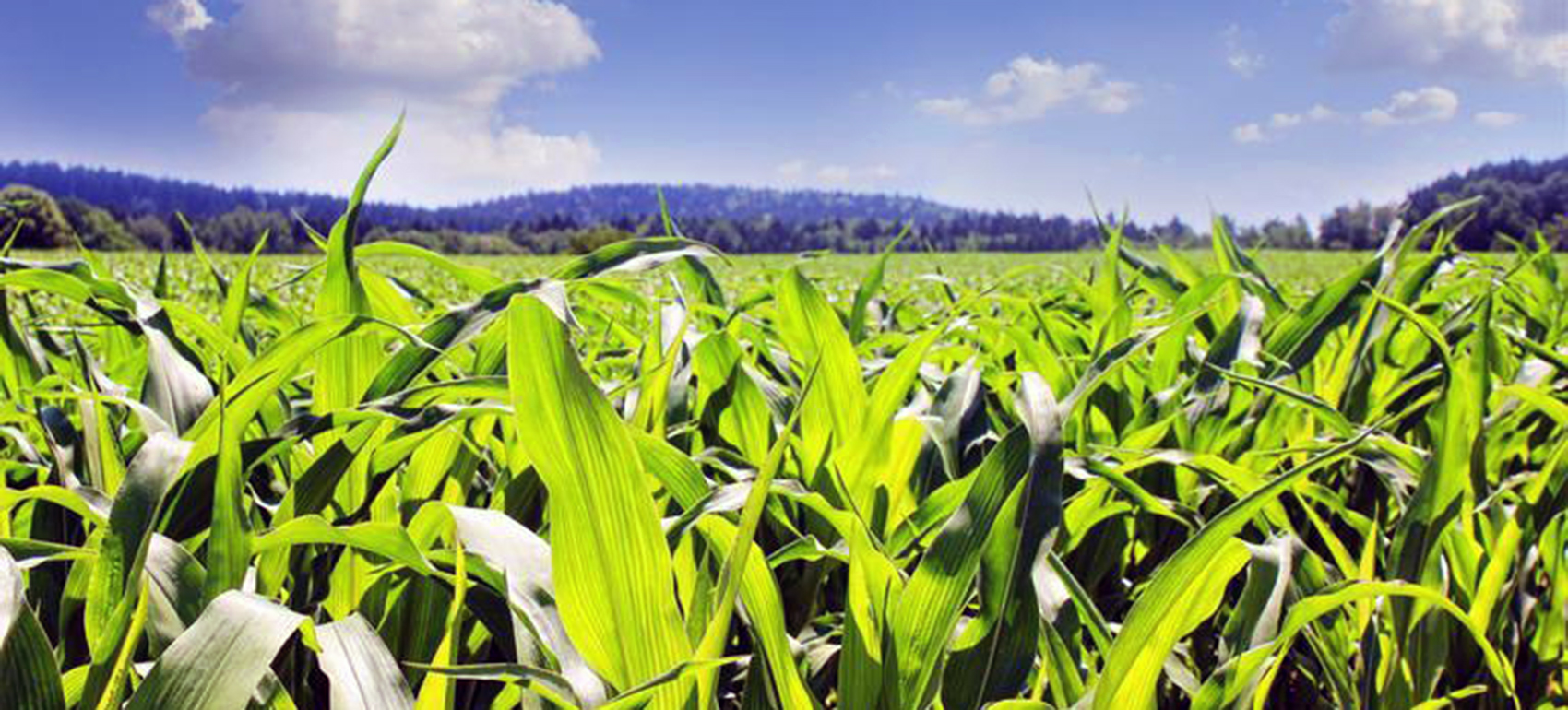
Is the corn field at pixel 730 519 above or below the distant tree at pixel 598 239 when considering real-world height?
below

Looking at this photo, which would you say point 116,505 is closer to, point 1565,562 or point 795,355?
point 795,355

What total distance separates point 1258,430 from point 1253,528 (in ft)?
0.41

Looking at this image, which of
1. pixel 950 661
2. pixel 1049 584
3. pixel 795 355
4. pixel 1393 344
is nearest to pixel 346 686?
pixel 950 661

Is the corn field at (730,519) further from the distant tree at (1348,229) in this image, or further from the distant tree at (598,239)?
the distant tree at (1348,229)

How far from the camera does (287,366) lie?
2.29 ft

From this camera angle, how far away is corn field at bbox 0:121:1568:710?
508 mm

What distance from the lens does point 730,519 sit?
0.84 metres

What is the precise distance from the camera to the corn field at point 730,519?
0.51 m

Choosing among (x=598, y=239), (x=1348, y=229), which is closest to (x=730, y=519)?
(x=598, y=239)

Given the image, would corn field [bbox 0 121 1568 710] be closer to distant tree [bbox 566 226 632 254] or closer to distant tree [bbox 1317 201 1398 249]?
distant tree [bbox 566 226 632 254]

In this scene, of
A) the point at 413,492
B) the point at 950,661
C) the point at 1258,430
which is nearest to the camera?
the point at 950,661

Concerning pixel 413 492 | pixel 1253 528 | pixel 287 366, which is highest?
pixel 287 366

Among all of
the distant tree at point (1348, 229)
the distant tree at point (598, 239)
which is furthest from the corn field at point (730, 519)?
the distant tree at point (1348, 229)

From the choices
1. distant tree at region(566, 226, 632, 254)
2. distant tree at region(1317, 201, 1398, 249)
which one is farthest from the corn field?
distant tree at region(1317, 201, 1398, 249)
